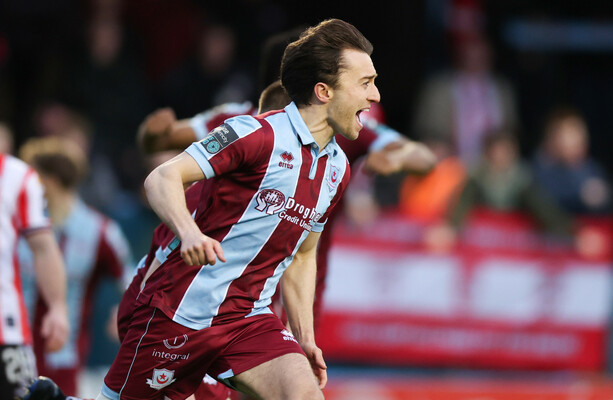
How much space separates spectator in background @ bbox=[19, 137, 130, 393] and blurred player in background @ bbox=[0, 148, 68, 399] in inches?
56.0

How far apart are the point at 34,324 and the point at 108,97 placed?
4545 mm

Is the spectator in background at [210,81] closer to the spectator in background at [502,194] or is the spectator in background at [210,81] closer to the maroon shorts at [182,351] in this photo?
the spectator in background at [502,194]

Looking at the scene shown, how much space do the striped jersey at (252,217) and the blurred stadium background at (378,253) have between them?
485cm

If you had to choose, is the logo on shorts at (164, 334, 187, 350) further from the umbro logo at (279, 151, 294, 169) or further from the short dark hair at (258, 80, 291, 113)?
the short dark hair at (258, 80, 291, 113)

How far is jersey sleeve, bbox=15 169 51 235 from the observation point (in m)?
5.39

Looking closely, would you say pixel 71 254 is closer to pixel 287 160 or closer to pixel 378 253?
pixel 287 160

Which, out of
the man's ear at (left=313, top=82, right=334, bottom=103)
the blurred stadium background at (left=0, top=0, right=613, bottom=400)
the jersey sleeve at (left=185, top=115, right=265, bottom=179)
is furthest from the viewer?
the blurred stadium background at (left=0, top=0, right=613, bottom=400)

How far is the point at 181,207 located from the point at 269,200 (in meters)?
0.46

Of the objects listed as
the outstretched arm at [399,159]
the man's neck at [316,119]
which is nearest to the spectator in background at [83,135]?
the outstretched arm at [399,159]

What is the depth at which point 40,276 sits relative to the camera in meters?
5.55

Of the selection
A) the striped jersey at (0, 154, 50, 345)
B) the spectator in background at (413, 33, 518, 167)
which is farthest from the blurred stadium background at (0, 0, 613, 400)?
the striped jersey at (0, 154, 50, 345)

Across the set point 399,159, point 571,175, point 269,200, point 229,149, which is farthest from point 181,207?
point 571,175

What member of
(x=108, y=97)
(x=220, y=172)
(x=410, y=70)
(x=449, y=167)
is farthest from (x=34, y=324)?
(x=410, y=70)

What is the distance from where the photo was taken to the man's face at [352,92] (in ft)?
13.8
